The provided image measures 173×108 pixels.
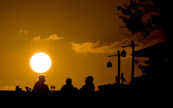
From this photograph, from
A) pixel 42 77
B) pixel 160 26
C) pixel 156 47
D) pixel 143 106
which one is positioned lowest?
pixel 143 106

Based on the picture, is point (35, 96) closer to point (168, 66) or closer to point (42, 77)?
point (42, 77)

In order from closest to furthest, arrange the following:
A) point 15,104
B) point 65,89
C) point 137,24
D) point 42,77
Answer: point 15,104 → point 65,89 → point 42,77 → point 137,24

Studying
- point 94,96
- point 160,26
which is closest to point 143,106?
point 94,96

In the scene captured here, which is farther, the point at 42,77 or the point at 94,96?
the point at 42,77

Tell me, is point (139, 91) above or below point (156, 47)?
below

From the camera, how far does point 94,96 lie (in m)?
7.79

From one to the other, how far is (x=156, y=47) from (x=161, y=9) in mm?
2495

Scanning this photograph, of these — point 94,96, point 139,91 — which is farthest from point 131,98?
point 94,96

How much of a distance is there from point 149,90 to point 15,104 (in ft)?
12.6

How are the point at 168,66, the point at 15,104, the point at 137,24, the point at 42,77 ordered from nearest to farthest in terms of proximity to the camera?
1. the point at 15,104
2. the point at 42,77
3. the point at 168,66
4. the point at 137,24

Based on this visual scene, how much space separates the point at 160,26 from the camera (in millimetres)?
18234

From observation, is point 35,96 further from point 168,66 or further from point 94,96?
point 168,66

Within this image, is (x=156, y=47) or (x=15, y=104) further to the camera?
(x=156, y=47)

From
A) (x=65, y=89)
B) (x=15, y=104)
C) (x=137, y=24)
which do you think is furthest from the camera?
(x=137, y=24)
